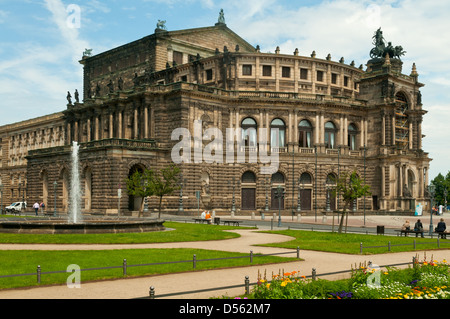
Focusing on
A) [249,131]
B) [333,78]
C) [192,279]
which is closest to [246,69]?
[249,131]

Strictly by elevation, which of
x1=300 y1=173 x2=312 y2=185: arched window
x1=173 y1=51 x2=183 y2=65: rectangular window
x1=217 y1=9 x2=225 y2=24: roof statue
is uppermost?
x1=217 y1=9 x2=225 y2=24: roof statue

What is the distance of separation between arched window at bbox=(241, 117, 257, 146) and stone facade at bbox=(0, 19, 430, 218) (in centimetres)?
16

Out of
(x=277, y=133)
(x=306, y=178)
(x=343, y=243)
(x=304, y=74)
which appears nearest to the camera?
(x=343, y=243)

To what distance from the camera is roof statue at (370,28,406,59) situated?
288 ft

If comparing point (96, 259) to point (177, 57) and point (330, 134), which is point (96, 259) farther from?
point (177, 57)

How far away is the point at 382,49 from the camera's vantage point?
89000mm

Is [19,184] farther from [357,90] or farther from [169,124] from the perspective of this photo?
[357,90]

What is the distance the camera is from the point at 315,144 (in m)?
77.3

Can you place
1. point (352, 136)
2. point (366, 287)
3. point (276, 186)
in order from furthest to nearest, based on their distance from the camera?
point (352, 136) → point (276, 186) → point (366, 287)

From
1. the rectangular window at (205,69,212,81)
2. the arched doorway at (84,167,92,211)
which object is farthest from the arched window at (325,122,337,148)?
the arched doorway at (84,167,92,211)

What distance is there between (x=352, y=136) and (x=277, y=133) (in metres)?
13.5
